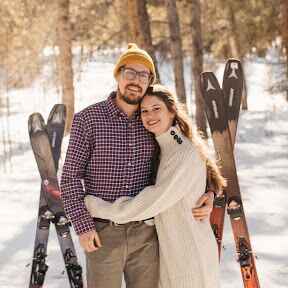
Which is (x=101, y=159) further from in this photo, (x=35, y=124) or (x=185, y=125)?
(x=35, y=124)

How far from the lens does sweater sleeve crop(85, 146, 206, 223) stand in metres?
2.60

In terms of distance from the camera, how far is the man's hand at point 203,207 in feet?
9.02

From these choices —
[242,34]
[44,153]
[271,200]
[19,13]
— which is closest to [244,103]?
[242,34]

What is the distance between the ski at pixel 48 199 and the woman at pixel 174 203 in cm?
114

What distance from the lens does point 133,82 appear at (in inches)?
104

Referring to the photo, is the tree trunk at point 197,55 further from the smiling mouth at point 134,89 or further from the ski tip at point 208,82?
the smiling mouth at point 134,89

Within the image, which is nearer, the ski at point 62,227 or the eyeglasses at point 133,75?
the eyeglasses at point 133,75

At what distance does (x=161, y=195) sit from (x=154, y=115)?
39 centimetres

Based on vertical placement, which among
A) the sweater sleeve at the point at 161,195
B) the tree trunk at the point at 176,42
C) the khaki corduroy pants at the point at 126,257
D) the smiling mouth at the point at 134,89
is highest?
the tree trunk at the point at 176,42

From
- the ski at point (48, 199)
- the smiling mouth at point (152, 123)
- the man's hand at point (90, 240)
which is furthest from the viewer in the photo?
the ski at point (48, 199)

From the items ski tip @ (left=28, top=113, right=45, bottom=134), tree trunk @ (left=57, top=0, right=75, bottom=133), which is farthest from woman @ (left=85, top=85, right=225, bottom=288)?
tree trunk @ (left=57, top=0, right=75, bottom=133)

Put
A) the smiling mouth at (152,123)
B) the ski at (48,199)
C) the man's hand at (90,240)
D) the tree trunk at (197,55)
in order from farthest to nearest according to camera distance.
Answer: the tree trunk at (197,55) < the ski at (48,199) < the smiling mouth at (152,123) < the man's hand at (90,240)

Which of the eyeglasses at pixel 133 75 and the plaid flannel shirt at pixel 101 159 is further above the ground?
the eyeglasses at pixel 133 75

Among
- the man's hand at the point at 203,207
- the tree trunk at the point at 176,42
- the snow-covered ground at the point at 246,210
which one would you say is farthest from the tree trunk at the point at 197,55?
the man's hand at the point at 203,207
